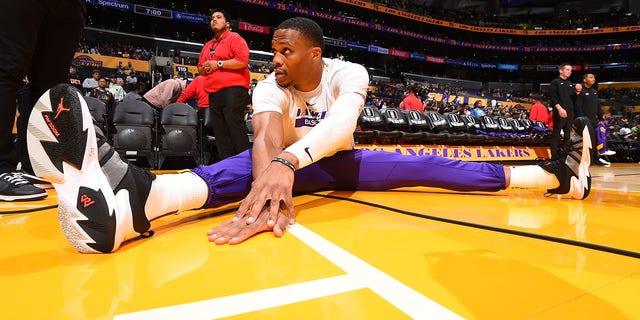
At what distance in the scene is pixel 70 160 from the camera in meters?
0.83

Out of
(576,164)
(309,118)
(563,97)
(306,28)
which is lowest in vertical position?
(576,164)

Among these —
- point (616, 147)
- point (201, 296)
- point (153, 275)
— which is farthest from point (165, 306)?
point (616, 147)

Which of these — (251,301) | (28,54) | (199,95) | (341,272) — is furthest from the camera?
(199,95)

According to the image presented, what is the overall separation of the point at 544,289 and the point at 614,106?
27638mm

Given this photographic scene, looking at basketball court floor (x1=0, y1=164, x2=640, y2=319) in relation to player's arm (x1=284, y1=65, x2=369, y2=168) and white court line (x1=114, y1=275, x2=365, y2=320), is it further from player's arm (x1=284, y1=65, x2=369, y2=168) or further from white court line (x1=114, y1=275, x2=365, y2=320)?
player's arm (x1=284, y1=65, x2=369, y2=168)

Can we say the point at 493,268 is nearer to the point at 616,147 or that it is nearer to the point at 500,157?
the point at 500,157

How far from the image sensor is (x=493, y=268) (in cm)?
80

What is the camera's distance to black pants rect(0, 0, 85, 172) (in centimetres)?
142

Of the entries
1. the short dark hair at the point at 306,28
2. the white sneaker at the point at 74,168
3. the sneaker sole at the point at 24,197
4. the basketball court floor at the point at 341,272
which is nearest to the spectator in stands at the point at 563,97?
the basketball court floor at the point at 341,272

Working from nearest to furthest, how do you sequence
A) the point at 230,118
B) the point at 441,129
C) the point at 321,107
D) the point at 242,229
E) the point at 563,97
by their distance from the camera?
the point at 242,229 < the point at 321,107 < the point at 230,118 < the point at 563,97 < the point at 441,129

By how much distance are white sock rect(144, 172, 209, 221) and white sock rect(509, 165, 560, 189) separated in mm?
1604

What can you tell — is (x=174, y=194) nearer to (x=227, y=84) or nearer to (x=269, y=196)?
(x=269, y=196)

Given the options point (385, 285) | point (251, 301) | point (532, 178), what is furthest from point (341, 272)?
point (532, 178)

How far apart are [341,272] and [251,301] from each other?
0.76 ft
